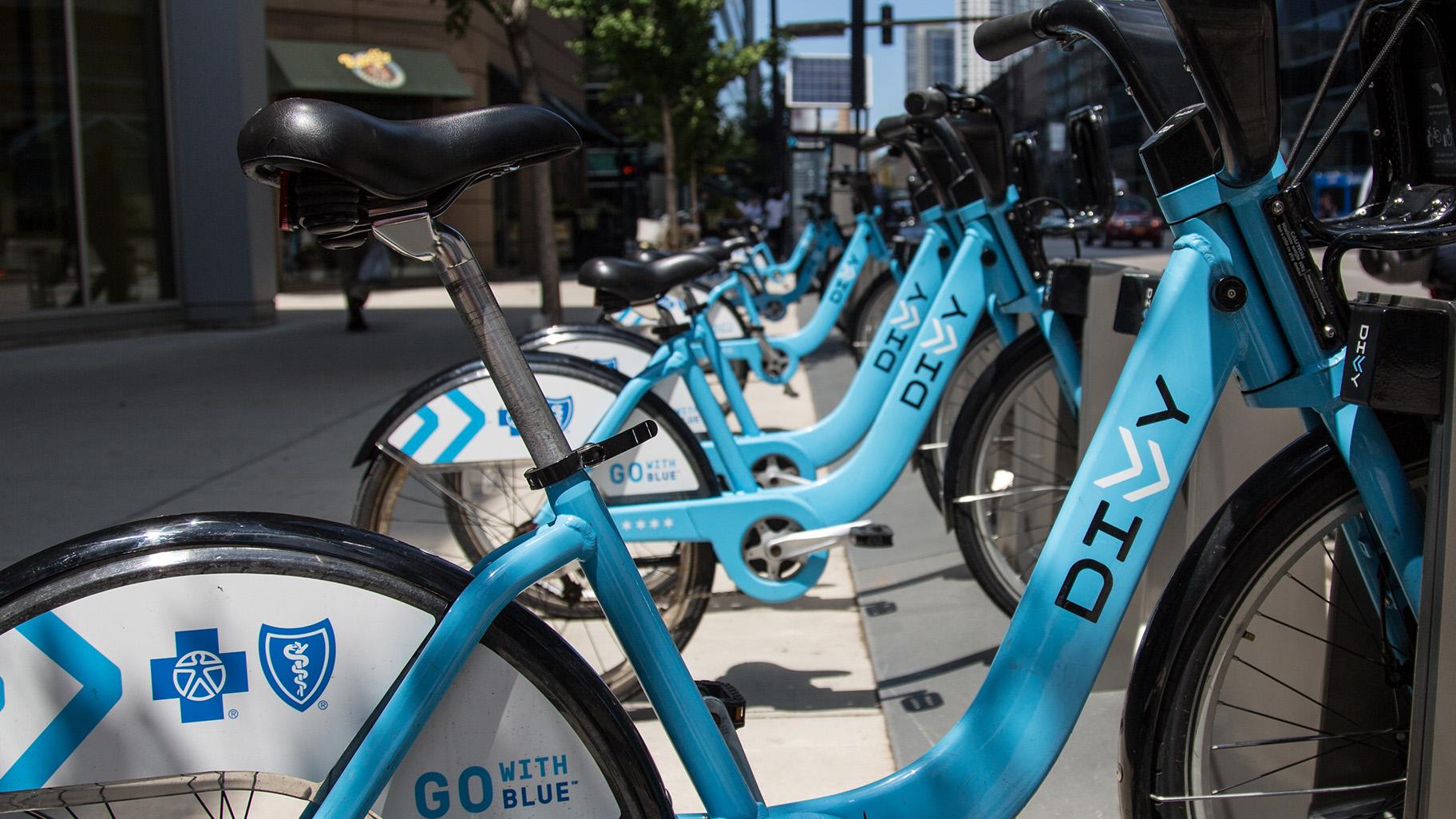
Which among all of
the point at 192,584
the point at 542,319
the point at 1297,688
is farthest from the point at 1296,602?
the point at 542,319

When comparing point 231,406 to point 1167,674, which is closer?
point 1167,674

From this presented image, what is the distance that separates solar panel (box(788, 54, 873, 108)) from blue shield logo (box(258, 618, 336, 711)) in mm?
22325

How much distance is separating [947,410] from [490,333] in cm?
341

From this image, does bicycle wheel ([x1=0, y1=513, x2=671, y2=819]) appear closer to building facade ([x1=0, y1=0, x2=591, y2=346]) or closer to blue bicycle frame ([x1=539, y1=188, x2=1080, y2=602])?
blue bicycle frame ([x1=539, y1=188, x2=1080, y2=602])

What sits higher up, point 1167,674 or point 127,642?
point 127,642

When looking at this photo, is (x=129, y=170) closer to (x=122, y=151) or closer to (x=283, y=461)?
(x=122, y=151)

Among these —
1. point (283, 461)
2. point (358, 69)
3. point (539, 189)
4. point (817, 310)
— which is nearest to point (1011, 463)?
point (283, 461)

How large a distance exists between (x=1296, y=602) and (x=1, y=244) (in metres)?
11.8

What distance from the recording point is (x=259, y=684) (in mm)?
1415

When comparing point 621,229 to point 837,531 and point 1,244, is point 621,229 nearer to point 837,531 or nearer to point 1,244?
point 1,244

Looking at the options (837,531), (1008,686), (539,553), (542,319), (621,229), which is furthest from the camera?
(621,229)

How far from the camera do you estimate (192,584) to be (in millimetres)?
1376

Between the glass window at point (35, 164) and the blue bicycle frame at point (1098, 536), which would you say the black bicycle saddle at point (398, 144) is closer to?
the blue bicycle frame at point (1098, 536)

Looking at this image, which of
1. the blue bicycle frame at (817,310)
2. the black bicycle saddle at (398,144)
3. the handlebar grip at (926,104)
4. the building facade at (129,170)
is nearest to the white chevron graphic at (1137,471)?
the black bicycle saddle at (398,144)
